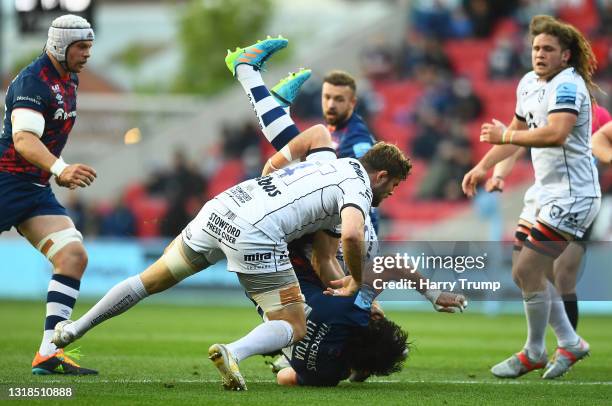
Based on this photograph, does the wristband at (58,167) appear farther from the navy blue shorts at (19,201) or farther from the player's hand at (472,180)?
the player's hand at (472,180)

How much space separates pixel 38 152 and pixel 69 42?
1.02 meters

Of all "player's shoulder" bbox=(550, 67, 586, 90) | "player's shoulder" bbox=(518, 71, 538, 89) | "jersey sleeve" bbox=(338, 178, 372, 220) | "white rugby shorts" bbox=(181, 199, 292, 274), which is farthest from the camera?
"player's shoulder" bbox=(518, 71, 538, 89)

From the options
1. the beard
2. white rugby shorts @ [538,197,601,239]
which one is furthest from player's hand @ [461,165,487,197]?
the beard

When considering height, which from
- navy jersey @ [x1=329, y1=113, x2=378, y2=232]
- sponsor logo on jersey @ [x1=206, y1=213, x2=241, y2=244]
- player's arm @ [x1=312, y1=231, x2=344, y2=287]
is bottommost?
player's arm @ [x1=312, y1=231, x2=344, y2=287]

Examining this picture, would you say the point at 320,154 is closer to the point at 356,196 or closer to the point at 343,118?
the point at 356,196

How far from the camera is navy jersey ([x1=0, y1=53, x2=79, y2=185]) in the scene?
8633 millimetres

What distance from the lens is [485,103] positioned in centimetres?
2473

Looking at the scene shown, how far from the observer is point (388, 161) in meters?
7.83

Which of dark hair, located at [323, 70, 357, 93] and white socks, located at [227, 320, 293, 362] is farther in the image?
dark hair, located at [323, 70, 357, 93]

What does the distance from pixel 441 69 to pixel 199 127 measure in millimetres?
6945

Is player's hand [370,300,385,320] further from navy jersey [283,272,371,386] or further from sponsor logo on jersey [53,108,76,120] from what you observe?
sponsor logo on jersey [53,108,76,120]

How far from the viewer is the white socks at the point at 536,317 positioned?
9234mm

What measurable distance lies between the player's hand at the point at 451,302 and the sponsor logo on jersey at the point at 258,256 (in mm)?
1277

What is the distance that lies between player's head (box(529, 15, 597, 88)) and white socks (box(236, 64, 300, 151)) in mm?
1996
